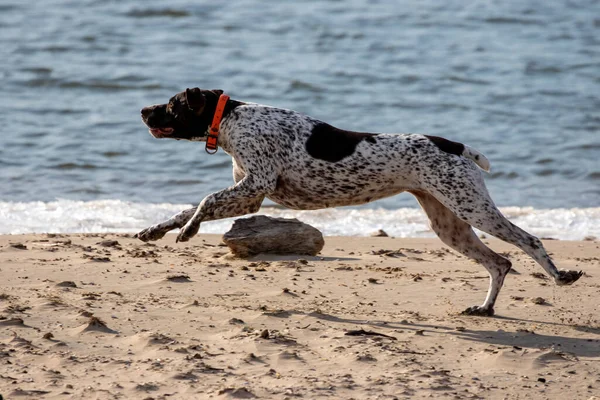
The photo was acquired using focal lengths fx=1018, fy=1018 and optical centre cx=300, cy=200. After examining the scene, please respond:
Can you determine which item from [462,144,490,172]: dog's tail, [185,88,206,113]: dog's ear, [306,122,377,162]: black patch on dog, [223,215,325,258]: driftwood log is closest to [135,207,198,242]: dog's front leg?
[185,88,206,113]: dog's ear

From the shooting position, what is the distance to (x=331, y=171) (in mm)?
6883

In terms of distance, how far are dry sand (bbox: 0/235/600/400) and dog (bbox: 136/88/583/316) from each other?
50cm

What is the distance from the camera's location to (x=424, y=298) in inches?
286

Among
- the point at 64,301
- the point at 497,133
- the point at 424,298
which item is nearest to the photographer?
the point at 64,301

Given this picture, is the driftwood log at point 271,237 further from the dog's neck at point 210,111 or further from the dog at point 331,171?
the dog's neck at point 210,111

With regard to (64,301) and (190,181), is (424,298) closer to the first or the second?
(64,301)

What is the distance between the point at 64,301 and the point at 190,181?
20.9 ft

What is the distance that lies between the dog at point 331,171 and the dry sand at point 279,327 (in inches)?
19.6

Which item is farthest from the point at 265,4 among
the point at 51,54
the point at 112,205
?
the point at 112,205

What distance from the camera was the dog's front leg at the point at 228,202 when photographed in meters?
6.75

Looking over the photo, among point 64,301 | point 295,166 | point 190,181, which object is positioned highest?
point 295,166

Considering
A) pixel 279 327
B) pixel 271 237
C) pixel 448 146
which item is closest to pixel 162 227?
pixel 279 327

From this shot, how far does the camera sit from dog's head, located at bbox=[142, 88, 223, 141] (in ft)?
23.2

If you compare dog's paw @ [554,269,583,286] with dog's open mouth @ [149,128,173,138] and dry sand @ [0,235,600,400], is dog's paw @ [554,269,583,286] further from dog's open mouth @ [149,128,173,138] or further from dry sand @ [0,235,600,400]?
dog's open mouth @ [149,128,173,138]
